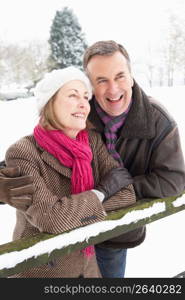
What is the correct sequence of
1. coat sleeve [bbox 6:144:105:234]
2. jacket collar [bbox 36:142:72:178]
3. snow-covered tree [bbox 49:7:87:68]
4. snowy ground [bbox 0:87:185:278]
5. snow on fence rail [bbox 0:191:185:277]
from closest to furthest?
1. snow on fence rail [bbox 0:191:185:277]
2. coat sleeve [bbox 6:144:105:234]
3. jacket collar [bbox 36:142:72:178]
4. snowy ground [bbox 0:87:185:278]
5. snow-covered tree [bbox 49:7:87:68]

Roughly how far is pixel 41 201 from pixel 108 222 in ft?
0.87

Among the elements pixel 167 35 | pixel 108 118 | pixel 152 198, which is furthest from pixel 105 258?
pixel 167 35

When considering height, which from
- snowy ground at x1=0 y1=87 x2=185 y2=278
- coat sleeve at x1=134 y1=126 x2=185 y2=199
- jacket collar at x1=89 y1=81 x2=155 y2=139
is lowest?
snowy ground at x1=0 y1=87 x2=185 y2=278

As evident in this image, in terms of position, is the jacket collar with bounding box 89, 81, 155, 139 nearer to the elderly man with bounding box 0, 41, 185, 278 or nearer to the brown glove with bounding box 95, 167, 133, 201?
the elderly man with bounding box 0, 41, 185, 278

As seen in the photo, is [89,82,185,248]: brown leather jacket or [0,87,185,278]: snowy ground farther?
[0,87,185,278]: snowy ground

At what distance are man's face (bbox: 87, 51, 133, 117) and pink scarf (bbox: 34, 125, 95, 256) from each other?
0.28m

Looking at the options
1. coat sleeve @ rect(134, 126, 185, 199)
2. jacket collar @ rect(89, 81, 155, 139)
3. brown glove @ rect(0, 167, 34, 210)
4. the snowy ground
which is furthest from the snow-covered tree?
brown glove @ rect(0, 167, 34, 210)

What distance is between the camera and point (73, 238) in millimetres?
1248

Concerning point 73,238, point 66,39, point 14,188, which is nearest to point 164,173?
point 73,238

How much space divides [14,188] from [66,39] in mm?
20170

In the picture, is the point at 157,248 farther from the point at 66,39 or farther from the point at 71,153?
the point at 66,39

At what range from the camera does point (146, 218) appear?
4.72 ft

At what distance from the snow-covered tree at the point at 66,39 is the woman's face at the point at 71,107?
1935 cm

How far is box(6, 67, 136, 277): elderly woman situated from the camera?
4.39 feet
